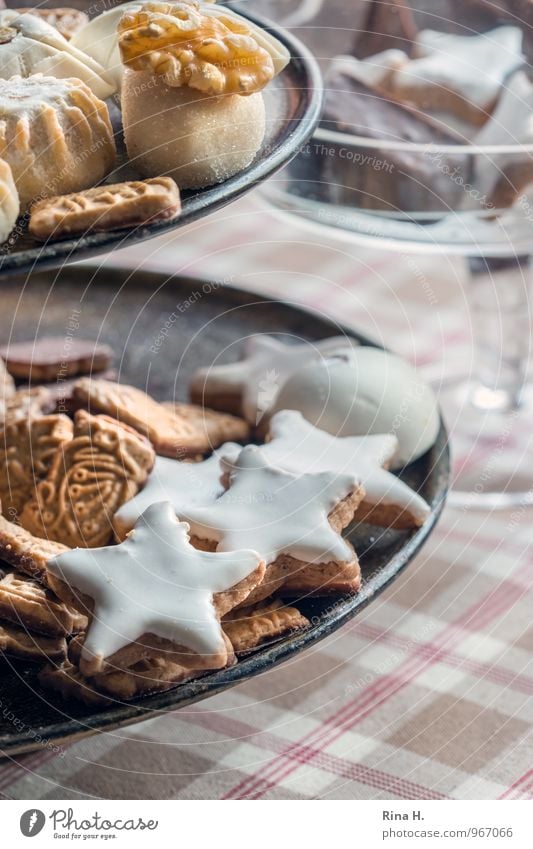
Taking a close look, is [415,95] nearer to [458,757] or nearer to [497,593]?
[497,593]

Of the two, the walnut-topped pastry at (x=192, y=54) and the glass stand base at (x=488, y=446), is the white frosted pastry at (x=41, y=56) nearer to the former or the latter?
the walnut-topped pastry at (x=192, y=54)

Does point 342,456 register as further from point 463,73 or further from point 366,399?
point 463,73

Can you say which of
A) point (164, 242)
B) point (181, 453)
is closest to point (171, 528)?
point (181, 453)

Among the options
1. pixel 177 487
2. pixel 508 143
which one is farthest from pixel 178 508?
pixel 508 143

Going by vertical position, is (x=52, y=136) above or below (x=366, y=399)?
above

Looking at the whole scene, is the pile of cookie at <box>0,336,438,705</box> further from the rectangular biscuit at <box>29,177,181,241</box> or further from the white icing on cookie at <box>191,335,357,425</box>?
the rectangular biscuit at <box>29,177,181,241</box>

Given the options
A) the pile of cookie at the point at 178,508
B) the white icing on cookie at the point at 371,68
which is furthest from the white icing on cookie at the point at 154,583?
the white icing on cookie at the point at 371,68

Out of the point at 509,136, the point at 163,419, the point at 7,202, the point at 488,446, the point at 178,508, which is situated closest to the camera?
the point at 7,202
